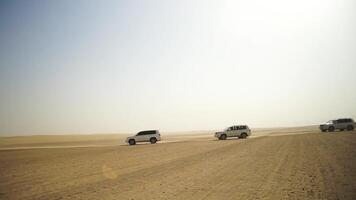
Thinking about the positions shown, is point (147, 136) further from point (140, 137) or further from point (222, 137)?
point (222, 137)

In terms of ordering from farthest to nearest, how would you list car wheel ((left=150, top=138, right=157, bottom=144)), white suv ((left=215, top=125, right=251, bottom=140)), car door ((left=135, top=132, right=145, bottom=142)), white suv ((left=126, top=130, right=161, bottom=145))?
white suv ((left=215, top=125, right=251, bottom=140)), car wheel ((left=150, top=138, right=157, bottom=144)), white suv ((left=126, top=130, right=161, bottom=145)), car door ((left=135, top=132, right=145, bottom=142))

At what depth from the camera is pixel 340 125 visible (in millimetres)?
55062

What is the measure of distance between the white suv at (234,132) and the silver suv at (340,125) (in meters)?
14.5

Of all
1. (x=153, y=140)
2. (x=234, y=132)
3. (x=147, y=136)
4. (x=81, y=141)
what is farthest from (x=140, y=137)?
(x=81, y=141)

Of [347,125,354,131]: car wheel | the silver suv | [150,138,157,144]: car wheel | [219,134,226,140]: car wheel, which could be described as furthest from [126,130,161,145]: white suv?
[347,125,354,131]: car wheel

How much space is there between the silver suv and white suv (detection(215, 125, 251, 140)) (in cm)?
1453

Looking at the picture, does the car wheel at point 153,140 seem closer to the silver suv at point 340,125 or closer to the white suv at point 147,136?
the white suv at point 147,136

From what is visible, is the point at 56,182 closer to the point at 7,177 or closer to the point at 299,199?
the point at 7,177

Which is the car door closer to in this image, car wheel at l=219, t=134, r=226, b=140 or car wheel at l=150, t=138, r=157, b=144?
car wheel at l=150, t=138, r=157, b=144

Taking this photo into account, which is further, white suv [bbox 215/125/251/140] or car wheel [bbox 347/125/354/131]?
car wheel [bbox 347/125/354/131]

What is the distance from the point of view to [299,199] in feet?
30.5

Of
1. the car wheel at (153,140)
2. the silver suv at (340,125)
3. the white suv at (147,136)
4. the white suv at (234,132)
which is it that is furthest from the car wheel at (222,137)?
the silver suv at (340,125)

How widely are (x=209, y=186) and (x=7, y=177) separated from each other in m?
9.90

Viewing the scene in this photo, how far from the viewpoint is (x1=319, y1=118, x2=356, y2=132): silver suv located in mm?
54562
